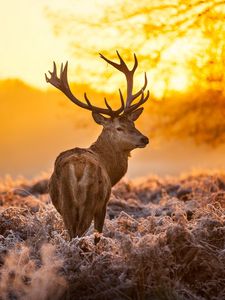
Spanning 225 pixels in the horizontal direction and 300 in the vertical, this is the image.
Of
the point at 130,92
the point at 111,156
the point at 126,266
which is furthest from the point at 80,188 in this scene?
the point at 130,92

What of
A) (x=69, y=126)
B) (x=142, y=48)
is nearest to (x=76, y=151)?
(x=142, y=48)

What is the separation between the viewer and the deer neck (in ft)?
33.2

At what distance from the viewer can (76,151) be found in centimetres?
913

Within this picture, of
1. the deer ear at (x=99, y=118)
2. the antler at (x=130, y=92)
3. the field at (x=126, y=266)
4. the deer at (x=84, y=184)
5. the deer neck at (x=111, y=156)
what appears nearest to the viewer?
the field at (x=126, y=266)

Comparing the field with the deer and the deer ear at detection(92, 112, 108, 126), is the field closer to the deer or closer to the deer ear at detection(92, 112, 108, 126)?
the deer

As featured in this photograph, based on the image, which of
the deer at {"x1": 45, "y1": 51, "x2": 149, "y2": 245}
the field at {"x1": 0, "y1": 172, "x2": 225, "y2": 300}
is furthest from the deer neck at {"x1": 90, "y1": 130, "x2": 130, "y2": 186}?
the field at {"x1": 0, "y1": 172, "x2": 225, "y2": 300}

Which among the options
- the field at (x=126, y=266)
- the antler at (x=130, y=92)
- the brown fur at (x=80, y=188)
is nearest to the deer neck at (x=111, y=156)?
the brown fur at (x=80, y=188)

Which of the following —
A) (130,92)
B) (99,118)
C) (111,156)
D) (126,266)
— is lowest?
(126,266)

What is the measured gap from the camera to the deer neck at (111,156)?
10.1m

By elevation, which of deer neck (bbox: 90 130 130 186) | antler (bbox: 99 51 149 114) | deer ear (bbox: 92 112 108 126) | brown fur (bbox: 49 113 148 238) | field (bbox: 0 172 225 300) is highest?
antler (bbox: 99 51 149 114)

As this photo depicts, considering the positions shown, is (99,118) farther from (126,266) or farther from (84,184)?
(126,266)

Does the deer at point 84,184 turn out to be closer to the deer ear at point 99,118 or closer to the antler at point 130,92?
the deer ear at point 99,118

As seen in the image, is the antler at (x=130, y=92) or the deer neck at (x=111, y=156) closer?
the deer neck at (x=111, y=156)

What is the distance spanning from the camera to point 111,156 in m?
10.2
